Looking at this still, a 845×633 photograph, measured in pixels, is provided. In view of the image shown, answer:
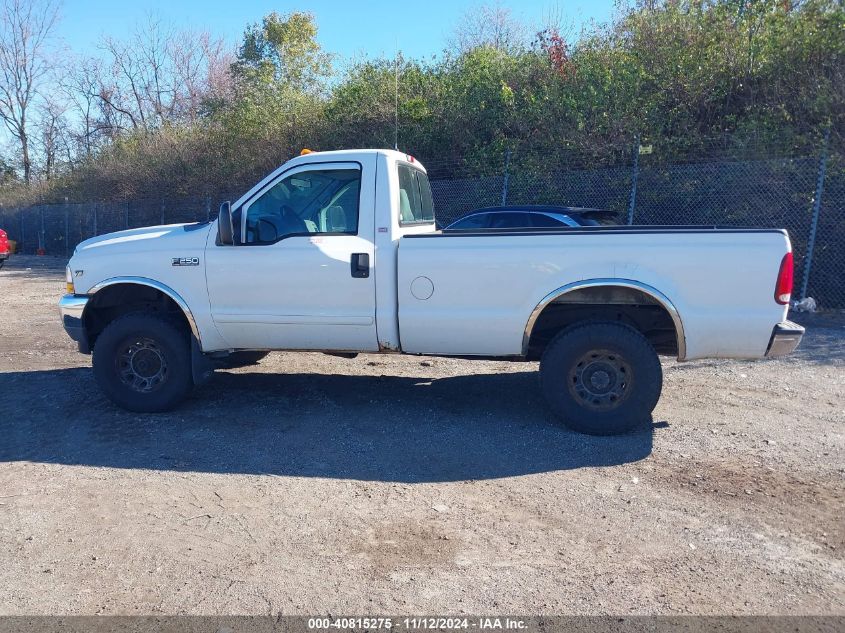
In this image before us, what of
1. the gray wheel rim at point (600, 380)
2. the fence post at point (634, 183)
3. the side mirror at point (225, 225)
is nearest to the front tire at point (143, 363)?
the side mirror at point (225, 225)

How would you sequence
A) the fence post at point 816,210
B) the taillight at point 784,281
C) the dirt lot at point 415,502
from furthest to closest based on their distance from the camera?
the fence post at point 816,210 → the taillight at point 784,281 → the dirt lot at point 415,502

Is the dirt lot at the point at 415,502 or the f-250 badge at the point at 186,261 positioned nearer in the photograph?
the dirt lot at the point at 415,502

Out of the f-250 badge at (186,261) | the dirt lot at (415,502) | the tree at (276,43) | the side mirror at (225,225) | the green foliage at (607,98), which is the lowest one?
the dirt lot at (415,502)

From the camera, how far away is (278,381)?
7191 millimetres

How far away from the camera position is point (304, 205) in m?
5.88

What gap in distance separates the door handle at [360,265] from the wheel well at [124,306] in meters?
1.67

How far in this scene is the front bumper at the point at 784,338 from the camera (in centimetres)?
511

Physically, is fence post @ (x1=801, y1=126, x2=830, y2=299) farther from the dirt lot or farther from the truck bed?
the truck bed

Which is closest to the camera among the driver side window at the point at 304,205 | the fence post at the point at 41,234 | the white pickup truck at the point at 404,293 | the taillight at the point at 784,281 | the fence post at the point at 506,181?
the taillight at the point at 784,281

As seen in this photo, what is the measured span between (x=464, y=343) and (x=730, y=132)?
33.5 ft

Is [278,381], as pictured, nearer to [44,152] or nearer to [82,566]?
[82,566]

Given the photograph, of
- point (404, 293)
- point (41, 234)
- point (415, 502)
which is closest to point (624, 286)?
point (404, 293)

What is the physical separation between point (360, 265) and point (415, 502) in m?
2.03

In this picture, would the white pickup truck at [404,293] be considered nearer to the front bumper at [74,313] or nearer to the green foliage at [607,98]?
the front bumper at [74,313]
